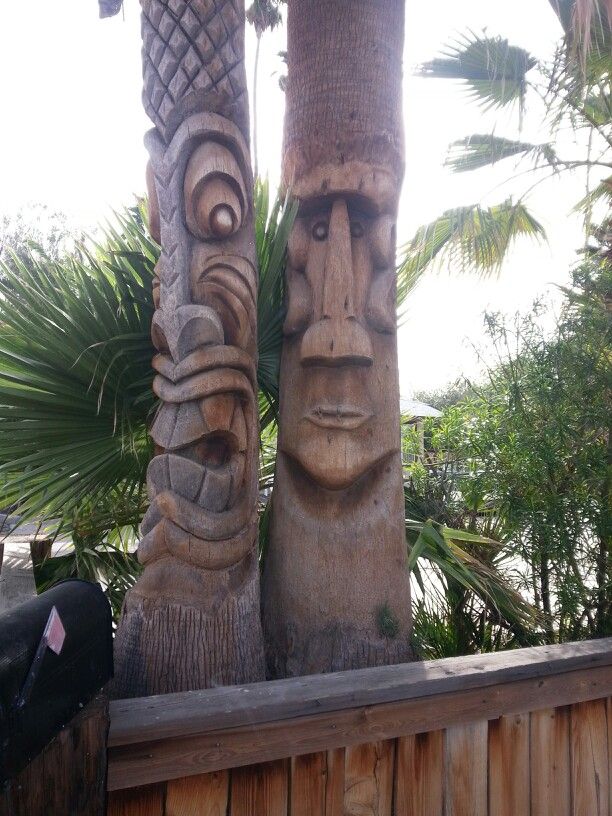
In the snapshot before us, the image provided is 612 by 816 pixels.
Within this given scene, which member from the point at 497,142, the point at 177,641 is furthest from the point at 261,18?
the point at 177,641

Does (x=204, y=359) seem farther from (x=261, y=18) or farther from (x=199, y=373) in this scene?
(x=261, y=18)

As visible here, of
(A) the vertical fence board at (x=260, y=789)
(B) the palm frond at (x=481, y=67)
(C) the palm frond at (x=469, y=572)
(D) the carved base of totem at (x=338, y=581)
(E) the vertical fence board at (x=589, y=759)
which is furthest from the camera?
(B) the palm frond at (x=481, y=67)

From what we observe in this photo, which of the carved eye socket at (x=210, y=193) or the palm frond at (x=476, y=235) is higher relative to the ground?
the palm frond at (x=476, y=235)

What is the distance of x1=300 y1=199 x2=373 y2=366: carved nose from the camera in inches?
103

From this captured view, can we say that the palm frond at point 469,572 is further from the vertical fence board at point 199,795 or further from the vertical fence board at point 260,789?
the vertical fence board at point 199,795

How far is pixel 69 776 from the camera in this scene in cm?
144

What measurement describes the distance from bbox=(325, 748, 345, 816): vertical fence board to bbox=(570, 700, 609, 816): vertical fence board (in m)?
0.93

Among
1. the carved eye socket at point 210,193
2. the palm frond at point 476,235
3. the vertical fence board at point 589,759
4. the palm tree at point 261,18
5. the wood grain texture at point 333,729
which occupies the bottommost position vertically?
the vertical fence board at point 589,759

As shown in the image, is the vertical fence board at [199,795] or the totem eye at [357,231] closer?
the vertical fence board at [199,795]

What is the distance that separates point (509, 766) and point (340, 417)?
1364 mm

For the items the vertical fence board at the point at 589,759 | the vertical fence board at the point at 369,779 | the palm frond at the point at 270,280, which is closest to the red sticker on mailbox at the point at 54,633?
the vertical fence board at the point at 369,779

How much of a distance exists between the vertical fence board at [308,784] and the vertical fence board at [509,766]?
2.02 ft

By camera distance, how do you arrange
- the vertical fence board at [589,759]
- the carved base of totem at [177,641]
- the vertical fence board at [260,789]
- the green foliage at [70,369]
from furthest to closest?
1. the green foliage at [70,369]
2. the vertical fence board at [589,759]
3. the carved base of totem at [177,641]
4. the vertical fence board at [260,789]

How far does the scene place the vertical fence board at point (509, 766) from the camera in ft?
6.88
